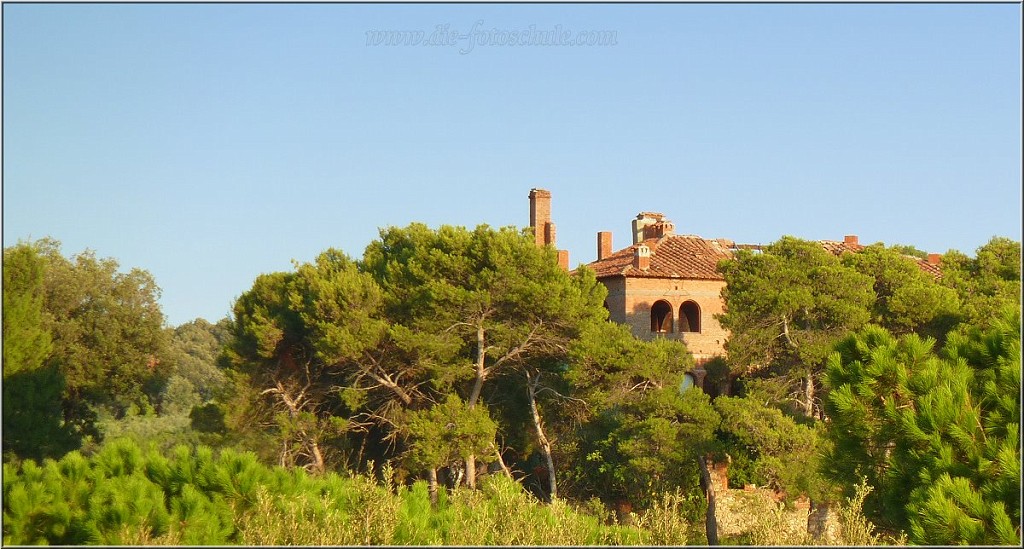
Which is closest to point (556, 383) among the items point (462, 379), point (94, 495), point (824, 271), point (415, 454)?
point (462, 379)

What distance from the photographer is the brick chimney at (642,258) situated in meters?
34.9

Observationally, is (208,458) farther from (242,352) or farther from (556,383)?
(242,352)

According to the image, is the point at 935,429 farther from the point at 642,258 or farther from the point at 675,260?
the point at 675,260

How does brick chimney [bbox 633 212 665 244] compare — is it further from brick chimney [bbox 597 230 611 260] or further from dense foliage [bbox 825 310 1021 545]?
dense foliage [bbox 825 310 1021 545]

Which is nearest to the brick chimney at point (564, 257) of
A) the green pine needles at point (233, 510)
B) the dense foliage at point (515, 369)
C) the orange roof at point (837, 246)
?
the dense foliage at point (515, 369)

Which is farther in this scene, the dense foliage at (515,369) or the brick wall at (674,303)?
the brick wall at (674,303)

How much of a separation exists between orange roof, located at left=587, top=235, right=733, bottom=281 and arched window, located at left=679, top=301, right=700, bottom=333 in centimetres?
106

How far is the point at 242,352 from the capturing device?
33000mm

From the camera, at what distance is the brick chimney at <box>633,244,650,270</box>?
115ft

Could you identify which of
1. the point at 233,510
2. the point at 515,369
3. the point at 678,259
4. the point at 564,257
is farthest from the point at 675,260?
the point at 233,510

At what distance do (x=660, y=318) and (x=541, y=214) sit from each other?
512 centimetres

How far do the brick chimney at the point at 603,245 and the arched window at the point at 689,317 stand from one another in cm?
419

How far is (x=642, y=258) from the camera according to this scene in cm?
3500

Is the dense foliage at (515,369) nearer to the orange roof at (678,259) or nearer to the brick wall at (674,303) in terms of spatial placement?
the brick wall at (674,303)
